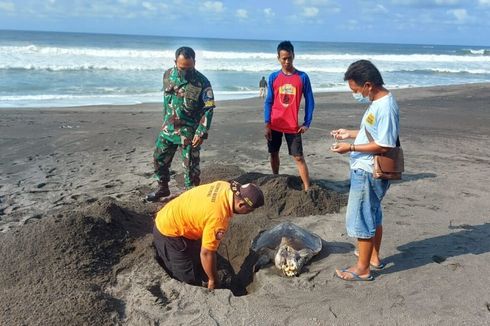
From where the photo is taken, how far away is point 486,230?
14.4 ft

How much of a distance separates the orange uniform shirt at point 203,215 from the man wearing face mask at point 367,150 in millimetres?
840

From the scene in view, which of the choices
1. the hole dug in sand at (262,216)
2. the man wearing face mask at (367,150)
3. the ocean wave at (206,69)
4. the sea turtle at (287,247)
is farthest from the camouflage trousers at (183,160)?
the ocean wave at (206,69)

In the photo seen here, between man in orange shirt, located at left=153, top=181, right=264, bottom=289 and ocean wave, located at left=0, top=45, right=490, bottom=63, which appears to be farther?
ocean wave, located at left=0, top=45, right=490, bottom=63

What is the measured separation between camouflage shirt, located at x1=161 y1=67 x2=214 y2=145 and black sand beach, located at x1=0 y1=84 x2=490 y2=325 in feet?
2.91

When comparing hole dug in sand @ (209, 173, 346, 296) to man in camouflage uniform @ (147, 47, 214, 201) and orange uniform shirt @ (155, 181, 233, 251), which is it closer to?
orange uniform shirt @ (155, 181, 233, 251)

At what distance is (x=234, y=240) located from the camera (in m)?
4.24

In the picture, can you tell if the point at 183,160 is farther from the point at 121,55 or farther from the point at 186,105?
the point at 121,55

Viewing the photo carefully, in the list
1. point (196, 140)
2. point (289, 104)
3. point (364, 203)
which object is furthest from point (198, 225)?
point (289, 104)

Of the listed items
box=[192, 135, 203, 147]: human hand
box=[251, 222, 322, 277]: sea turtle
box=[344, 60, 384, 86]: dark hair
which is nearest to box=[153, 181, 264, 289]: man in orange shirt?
box=[251, 222, 322, 277]: sea turtle

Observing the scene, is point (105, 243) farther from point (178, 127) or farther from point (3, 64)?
point (3, 64)

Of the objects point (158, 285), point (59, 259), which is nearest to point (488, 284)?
point (158, 285)

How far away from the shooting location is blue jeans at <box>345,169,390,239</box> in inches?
124

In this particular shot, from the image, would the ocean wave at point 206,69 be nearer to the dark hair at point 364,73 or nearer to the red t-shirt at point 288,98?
the red t-shirt at point 288,98

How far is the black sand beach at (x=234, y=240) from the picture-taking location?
9.83 ft
